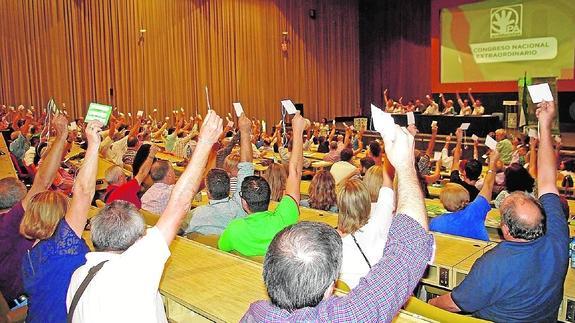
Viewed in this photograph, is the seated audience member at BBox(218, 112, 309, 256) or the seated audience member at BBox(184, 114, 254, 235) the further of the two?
the seated audience member at BBox(184, 114, 254, 235)

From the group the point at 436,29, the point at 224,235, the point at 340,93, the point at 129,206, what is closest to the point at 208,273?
the point at 224,235

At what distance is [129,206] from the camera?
230 centimetres

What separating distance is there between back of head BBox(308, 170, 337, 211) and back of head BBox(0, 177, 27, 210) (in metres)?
2.55

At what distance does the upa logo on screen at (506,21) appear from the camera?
16969 mm

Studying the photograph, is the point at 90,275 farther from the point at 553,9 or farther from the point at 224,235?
the point at 553,9

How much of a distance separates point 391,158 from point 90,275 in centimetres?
117

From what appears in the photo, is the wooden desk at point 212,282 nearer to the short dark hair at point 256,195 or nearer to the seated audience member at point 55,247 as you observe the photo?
the short dark hair at point 256,195

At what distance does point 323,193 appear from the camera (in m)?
5.19

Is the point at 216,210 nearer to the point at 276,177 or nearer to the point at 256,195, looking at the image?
the point at 256,195

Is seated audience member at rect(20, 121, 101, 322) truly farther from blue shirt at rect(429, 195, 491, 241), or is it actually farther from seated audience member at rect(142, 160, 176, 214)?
blue shirt at rect(429, 195, 491, 241)

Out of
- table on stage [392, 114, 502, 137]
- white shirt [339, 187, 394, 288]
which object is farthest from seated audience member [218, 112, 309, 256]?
table on stage [392, 114, 502, 137]

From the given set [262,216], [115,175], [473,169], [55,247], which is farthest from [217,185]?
[473,169]

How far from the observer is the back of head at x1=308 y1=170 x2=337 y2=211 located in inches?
204

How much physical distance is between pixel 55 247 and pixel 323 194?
294 centimetres
